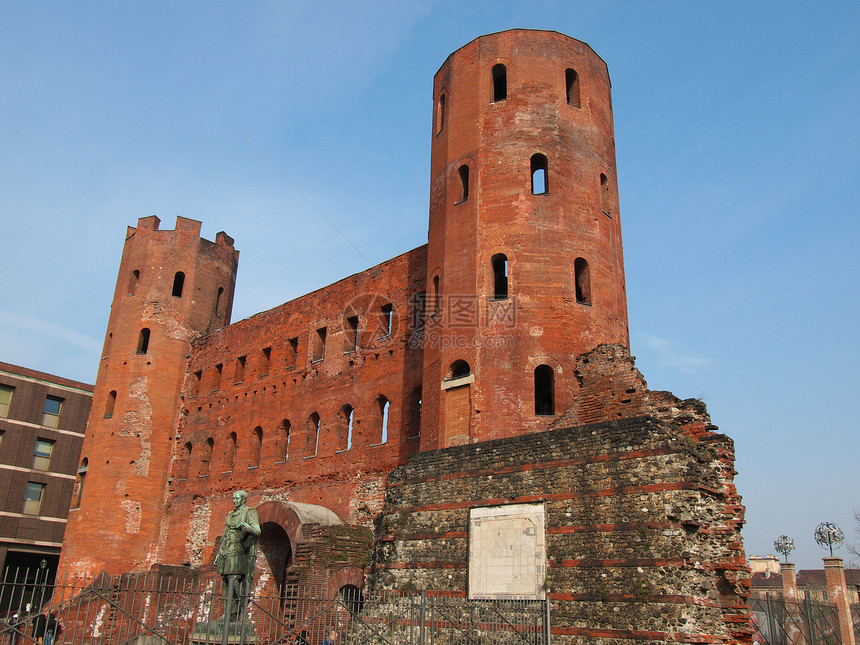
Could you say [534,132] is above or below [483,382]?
above

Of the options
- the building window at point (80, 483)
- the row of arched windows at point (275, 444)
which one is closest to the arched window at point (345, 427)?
the row of arched windows at point (275, 444)

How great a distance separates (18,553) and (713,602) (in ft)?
107

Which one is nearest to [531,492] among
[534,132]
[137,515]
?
[534,132]

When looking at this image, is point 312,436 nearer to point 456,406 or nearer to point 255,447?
point 255,447

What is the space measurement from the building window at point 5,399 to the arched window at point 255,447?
632 inches

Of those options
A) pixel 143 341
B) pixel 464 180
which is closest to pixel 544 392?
pixel 464 180

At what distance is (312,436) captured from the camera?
74.7 ft

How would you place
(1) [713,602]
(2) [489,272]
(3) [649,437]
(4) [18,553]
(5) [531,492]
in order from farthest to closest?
(4) [18,553], (2) [489,272], (5) [531,492], (3) [649,437], (1) [713,602]

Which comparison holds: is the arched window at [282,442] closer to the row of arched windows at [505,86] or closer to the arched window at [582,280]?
the row of arched windows at [505,86]

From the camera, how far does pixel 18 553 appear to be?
1308 inches

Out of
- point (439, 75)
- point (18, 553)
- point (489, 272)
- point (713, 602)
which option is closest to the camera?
point (713, 602)

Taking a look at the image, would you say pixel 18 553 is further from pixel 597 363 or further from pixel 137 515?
pixel 597 363

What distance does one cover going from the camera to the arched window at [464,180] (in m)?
17.8

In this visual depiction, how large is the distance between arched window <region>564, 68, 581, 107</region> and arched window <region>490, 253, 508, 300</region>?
4.40 metres
